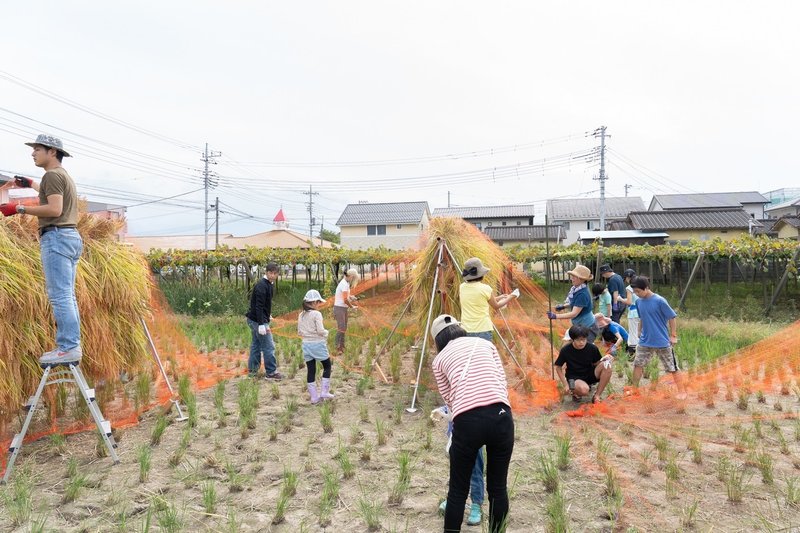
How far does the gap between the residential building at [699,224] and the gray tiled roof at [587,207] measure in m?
10.5

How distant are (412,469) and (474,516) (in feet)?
2.64

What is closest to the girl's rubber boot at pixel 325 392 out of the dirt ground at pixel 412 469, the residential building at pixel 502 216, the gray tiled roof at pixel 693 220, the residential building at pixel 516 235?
the dirt ground at pixel 412 469

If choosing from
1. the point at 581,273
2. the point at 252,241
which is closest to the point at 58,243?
the point at 581,273

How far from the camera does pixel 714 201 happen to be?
3988 centimetres

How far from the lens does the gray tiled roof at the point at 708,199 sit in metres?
38.9

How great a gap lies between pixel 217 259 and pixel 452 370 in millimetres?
14246

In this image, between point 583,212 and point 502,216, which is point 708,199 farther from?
point 502,216

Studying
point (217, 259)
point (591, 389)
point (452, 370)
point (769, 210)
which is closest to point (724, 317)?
point (591, 389)

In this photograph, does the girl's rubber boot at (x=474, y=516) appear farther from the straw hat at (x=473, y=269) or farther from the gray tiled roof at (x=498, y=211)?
the gray tiled roof at (x=498, y=211)

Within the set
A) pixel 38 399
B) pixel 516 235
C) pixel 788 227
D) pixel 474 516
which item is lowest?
pixel 474 516

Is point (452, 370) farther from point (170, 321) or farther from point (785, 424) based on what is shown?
point (170, 321)

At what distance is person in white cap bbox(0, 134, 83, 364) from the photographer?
380cm

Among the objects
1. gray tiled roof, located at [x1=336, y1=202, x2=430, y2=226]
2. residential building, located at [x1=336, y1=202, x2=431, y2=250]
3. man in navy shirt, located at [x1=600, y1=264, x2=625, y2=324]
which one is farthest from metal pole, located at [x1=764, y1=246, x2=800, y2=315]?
gray tiled roof, located at [x1=336, y1=202, x2=430, y2=226]

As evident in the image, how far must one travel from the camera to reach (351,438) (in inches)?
186
